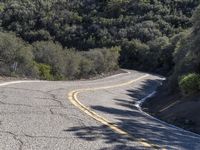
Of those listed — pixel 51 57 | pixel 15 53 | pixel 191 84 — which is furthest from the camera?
pixel 51 57

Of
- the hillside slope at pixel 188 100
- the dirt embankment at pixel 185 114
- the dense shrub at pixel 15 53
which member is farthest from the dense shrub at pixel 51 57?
the dirt embankment at pixel 185 114

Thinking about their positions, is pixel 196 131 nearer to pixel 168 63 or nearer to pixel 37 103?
pixel 37 103

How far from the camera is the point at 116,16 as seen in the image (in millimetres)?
114750

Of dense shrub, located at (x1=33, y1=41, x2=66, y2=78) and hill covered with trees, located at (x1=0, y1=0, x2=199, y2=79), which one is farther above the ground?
hill covered with trees, located at (x1=0, y1=0, x2=199, y2=79)

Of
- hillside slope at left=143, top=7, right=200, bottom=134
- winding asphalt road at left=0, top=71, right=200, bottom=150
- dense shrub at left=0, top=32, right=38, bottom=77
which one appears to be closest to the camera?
winding asphalt road at left=0, top=71, right=200, bottom=150

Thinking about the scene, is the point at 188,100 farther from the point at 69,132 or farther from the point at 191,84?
the point at 69,132

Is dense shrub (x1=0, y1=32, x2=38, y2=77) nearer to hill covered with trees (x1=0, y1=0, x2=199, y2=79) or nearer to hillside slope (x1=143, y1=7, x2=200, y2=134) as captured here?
hillside slope (x1=143, y1=7, x2=200, y2=134)

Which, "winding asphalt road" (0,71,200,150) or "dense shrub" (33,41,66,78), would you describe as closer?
"winding asphalt road" (0,71,200,150)

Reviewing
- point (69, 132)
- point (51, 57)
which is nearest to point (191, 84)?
point (69, 132)

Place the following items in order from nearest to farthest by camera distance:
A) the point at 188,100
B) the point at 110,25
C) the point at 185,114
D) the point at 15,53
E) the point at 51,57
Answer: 1. the point at 185,114
2. the point at 188,100
3. the point at 15,53
4. the point at 51,57
5. the point at 110,25

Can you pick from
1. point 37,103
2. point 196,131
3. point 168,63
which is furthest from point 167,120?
point 168,63

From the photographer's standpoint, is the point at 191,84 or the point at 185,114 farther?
the point at 191,84

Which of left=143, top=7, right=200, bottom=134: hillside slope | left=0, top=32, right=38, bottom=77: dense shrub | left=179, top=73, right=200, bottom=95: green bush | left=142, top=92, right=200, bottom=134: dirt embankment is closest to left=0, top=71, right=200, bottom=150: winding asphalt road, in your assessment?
left=142, top=92, right=200, bottom=134: dirt embankment

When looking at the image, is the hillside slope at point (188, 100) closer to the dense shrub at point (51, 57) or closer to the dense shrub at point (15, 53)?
the dense shrub at point (15, 53)
